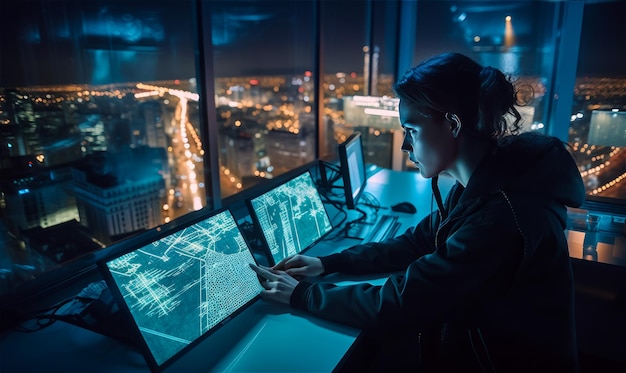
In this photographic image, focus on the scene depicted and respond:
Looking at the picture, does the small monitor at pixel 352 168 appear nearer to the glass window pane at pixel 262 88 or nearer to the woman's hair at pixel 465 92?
the glass window pane at pixel 262 88

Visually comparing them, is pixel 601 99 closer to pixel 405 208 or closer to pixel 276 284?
pixel 405 208

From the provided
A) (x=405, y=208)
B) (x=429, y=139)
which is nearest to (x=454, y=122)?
(x=429, y=139)

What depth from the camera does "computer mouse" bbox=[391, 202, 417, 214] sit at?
203 cm

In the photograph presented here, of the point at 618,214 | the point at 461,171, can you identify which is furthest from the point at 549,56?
the point at 461,171

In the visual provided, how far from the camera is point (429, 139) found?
1115mm

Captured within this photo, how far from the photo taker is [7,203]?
1242 mm

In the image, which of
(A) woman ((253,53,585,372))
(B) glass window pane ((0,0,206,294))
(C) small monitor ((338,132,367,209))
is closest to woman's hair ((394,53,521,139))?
(A) woman ((253,53,585,372))

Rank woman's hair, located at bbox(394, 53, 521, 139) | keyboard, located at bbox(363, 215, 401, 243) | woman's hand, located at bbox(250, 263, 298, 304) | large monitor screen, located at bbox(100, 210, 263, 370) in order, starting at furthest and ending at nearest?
keyboard, located at bbox(363, 215, 401, 243) < woman's hand, located at bbox(250, 263, 298, 304) < woman's hair, located at bbox(394, 53, 521, 139) < large monitor screen, located at bbox(100, 210, 263, 370)

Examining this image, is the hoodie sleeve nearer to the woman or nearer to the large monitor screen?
the woman

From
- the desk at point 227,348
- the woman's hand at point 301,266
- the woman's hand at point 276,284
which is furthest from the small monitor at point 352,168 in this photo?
the desk at point 227,348

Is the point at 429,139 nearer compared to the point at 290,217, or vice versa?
the point at 429,139

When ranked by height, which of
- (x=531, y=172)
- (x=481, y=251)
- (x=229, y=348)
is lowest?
(x=229, y=348)

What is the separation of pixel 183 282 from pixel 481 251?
718 mm

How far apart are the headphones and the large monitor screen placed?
67cm
